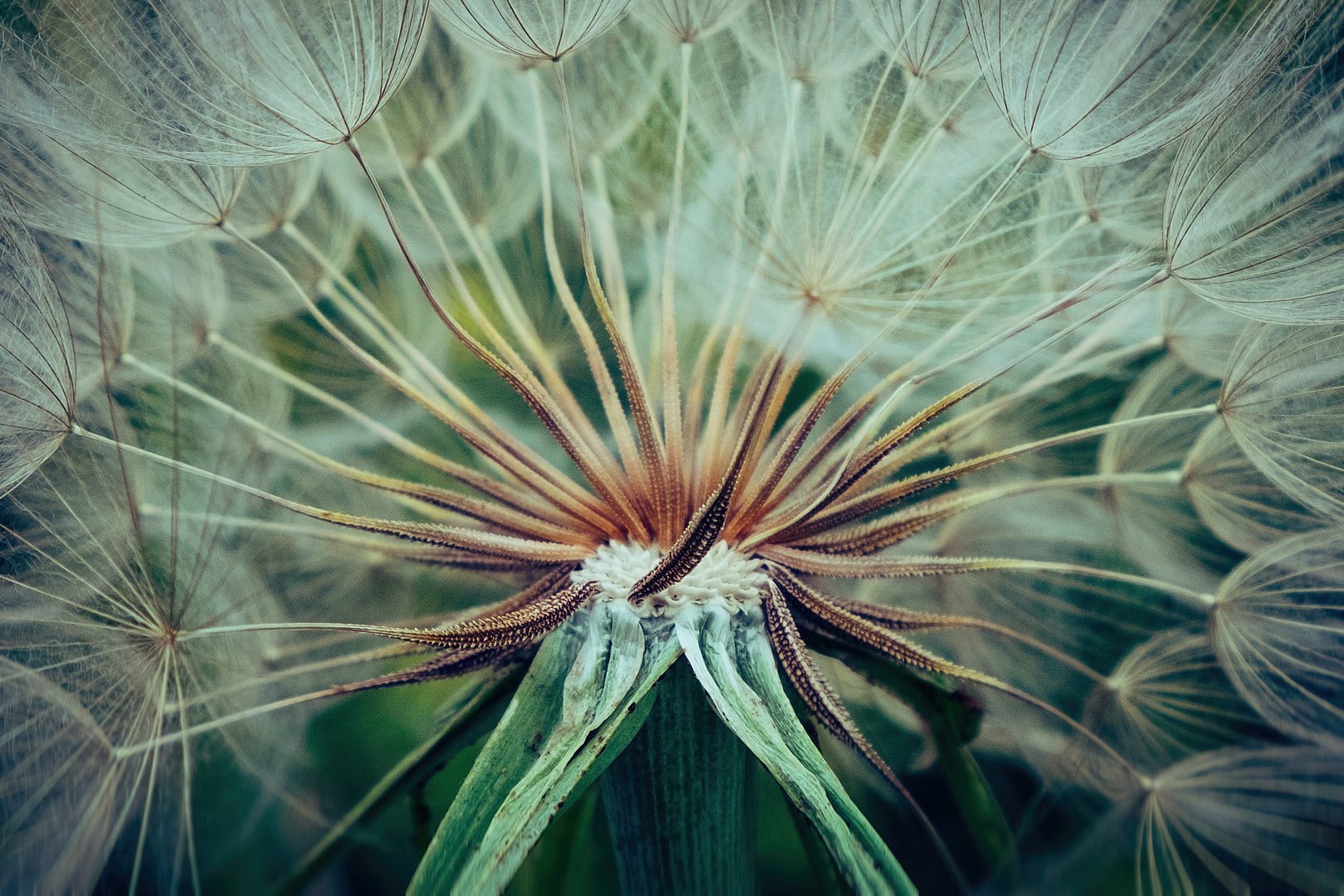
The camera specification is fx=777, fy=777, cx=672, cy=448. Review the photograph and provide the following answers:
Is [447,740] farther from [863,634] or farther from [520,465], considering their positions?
[863,634]

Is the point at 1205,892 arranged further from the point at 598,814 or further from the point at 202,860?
the point at 202,860

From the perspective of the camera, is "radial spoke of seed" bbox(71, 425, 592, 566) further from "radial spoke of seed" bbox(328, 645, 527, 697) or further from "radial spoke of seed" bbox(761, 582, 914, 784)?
"radial spoke of seed" bbox(761, 582, 914, 784)

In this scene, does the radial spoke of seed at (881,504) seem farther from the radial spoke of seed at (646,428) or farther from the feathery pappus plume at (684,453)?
the radial spoke of seed at (646,428)

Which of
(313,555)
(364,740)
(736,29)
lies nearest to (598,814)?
(364,740)

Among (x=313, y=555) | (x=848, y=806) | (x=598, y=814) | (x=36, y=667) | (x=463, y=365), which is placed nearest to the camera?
(x=848, y=806)

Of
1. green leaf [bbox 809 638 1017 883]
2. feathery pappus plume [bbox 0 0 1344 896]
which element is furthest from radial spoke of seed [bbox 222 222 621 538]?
green leaf [bbox 809 638 1017 883]

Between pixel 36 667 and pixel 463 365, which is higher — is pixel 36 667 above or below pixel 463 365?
below

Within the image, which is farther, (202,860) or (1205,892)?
(202,860)
